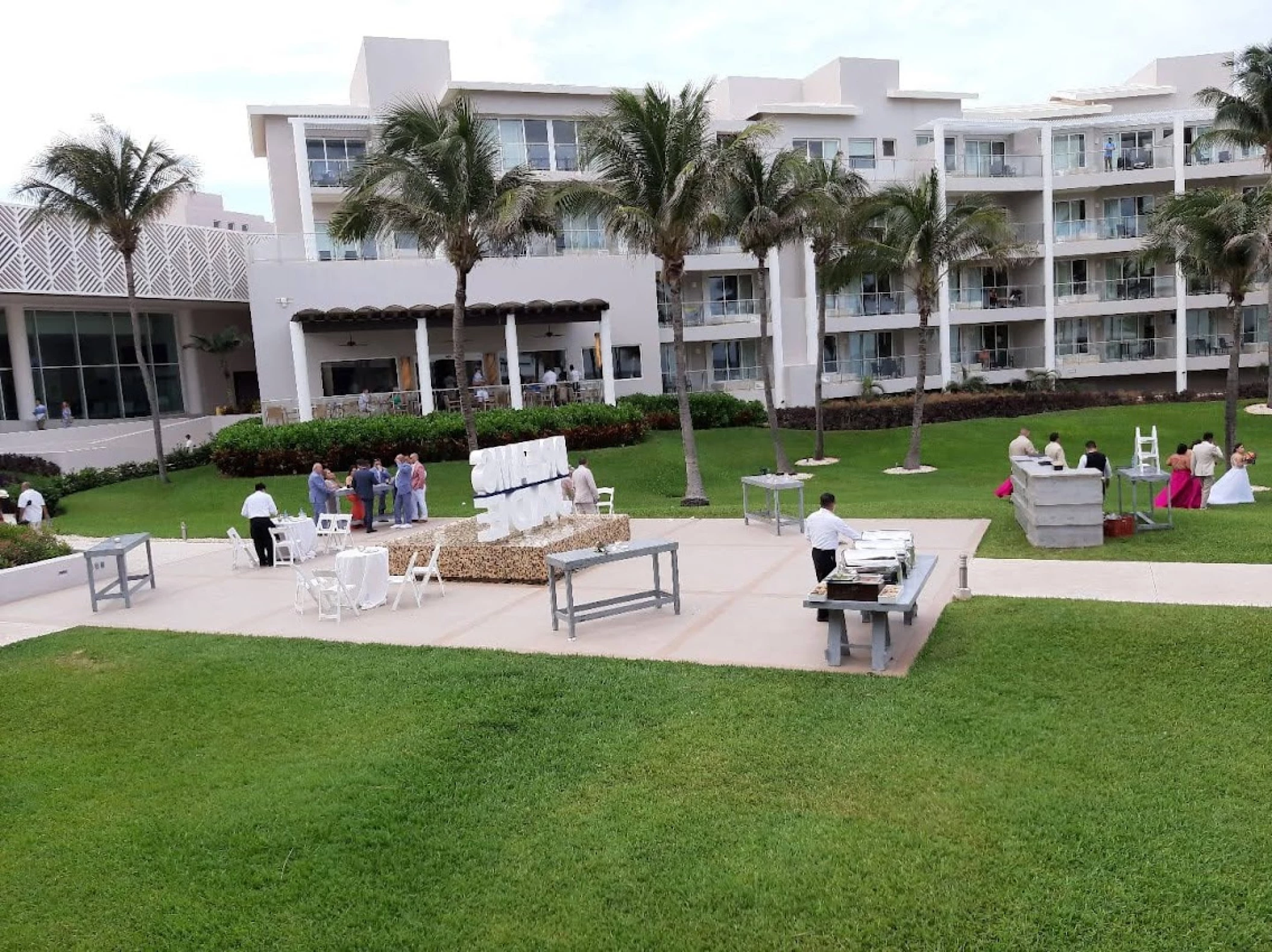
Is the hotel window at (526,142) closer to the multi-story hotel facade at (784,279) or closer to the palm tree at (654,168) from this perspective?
the multi-story hotel facade at (784,279)

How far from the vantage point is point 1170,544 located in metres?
13.8

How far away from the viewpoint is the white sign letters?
1462cm

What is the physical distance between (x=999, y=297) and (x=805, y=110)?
1226cm

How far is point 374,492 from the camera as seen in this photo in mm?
21250

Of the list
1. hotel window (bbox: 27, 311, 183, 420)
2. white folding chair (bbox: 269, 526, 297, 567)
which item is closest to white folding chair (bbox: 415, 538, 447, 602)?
white folding chair (bbox: 269, 526, 297, 567)

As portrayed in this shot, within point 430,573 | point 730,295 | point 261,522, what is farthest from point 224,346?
point 430,573

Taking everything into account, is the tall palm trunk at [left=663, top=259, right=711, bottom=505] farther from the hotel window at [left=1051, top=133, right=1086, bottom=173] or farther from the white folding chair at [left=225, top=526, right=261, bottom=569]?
the hotel window at [left=1051, top=133, right=1086, bottom=173]

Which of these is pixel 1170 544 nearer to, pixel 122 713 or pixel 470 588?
pixel 470 588

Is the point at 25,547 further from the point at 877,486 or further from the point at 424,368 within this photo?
the point at 877,486

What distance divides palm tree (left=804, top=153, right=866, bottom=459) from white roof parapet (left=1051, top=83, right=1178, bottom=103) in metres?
30.2

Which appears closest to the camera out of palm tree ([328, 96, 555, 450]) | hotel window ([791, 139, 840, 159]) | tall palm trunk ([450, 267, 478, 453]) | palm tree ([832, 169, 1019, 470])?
palm tree ([328, 96, 555, 450])

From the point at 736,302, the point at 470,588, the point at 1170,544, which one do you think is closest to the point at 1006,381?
the point at 736,302

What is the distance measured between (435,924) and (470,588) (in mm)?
8637

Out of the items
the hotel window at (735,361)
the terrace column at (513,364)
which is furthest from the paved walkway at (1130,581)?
the hotel window at (735,361)
